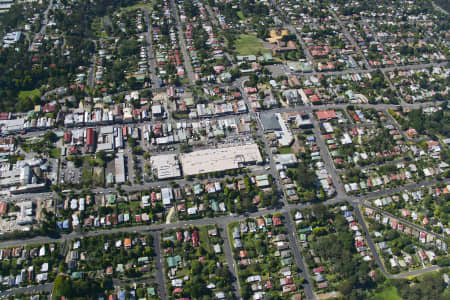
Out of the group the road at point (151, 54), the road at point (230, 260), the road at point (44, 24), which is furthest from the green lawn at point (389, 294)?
the road at point (44, 24)

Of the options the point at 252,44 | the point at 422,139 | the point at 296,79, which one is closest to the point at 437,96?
the point at 422,139

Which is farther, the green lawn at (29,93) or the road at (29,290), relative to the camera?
the green lawn at (29,93)

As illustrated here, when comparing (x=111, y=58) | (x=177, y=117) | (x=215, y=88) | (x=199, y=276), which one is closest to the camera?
(x=199, y=276)

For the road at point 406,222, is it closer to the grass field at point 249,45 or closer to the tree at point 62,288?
the grass field at point 249,45

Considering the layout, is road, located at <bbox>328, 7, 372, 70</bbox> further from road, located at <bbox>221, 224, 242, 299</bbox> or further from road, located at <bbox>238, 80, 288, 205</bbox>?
road, located at <bbox>221, 224, 242, 299</bbox>

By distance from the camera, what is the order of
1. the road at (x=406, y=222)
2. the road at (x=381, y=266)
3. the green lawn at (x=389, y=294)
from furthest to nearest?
1. the road at (x=406, y=222)
2. the road at (x=381, y=266)
3. the green lawn at (x=389, y=294)

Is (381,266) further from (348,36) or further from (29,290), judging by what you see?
(348,36)

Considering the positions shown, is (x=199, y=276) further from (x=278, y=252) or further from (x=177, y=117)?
(x=177, y=117)
